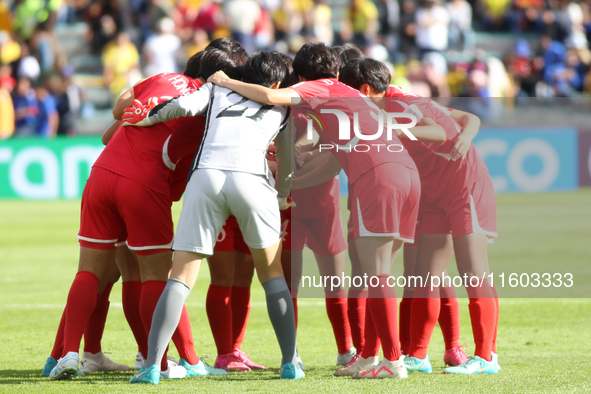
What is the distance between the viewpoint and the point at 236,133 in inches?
165

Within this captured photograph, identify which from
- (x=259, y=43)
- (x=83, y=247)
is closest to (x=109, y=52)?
(x=259, y=43)

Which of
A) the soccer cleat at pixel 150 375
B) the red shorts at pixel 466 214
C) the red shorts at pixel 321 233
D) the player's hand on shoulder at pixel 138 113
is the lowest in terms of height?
the soccer cleat at pixel 150 375

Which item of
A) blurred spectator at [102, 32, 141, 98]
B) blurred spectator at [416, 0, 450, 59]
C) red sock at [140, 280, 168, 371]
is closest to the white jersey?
red sock at [140, 280, 168, 371]

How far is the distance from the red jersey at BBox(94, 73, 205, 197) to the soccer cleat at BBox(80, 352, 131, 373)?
110 centimetres

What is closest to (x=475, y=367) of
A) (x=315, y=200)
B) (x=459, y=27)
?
(x=315, y=200)

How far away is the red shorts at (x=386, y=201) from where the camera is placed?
14.1 ft

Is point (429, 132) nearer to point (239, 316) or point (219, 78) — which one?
point (219, 78)

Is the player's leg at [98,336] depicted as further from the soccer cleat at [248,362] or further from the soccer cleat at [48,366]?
the soccer cleat at [248,362]

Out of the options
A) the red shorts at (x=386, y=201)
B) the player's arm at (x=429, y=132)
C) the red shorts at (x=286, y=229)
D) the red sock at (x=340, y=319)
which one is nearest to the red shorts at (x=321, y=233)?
the red shorts at (x=286, y=229)

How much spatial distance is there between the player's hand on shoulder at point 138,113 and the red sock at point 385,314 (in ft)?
5.03

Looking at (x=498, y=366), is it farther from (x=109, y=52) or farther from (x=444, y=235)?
(x=109, y=52)

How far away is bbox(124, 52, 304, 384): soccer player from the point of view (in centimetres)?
411

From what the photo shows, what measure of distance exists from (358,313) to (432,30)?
1477 centimetres

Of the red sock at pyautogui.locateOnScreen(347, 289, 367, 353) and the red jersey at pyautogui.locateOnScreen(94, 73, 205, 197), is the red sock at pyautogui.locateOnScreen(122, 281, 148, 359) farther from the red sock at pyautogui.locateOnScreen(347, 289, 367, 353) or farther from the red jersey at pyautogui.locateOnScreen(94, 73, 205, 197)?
the red sock at pyautogui.locateOnScreen(347, 289, 367, 353)
